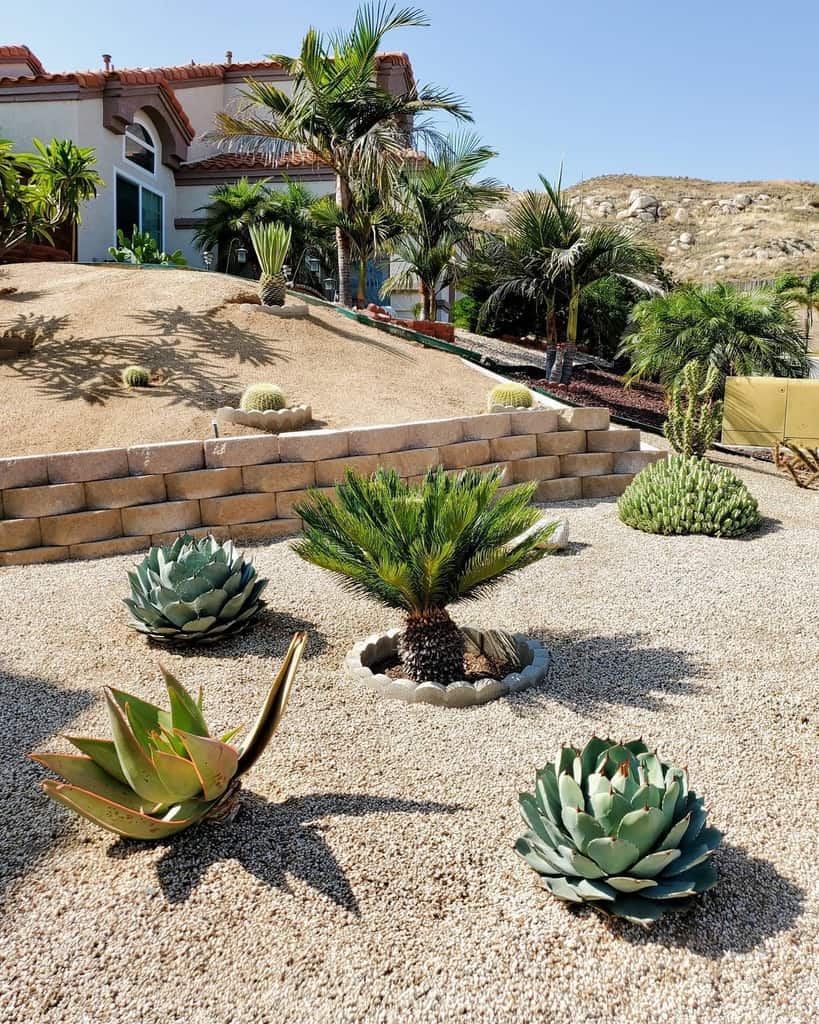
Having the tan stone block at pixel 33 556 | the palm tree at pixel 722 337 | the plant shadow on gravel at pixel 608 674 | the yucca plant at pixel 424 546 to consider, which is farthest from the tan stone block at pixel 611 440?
the tan stone block at pixel 33 556

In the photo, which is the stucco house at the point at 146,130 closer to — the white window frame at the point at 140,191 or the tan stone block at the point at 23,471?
the white window frame at the point at 140,191

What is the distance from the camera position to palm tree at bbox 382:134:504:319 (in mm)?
15547

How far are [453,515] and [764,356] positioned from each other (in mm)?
11081

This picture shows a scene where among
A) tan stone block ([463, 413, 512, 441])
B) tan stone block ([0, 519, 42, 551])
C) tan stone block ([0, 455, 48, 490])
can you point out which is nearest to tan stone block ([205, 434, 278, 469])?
tan stone block ([0, 455, 48, 490])

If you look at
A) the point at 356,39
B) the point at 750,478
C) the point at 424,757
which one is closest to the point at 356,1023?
the point at 424,757

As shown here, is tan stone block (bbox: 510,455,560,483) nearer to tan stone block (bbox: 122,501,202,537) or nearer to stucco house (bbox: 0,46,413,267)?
tan stone block (bbox: 122,501,202,537)

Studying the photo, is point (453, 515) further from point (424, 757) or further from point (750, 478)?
point (750, 478)

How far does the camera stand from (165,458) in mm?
6641

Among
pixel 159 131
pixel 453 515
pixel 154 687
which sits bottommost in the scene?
pixel 154 687

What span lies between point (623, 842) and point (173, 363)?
864 centimetres

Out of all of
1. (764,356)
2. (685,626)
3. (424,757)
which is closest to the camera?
(424,757)

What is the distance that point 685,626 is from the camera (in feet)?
16.1

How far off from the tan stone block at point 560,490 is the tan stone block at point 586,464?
9 cm

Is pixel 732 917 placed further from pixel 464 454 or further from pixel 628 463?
pixel 628 463
